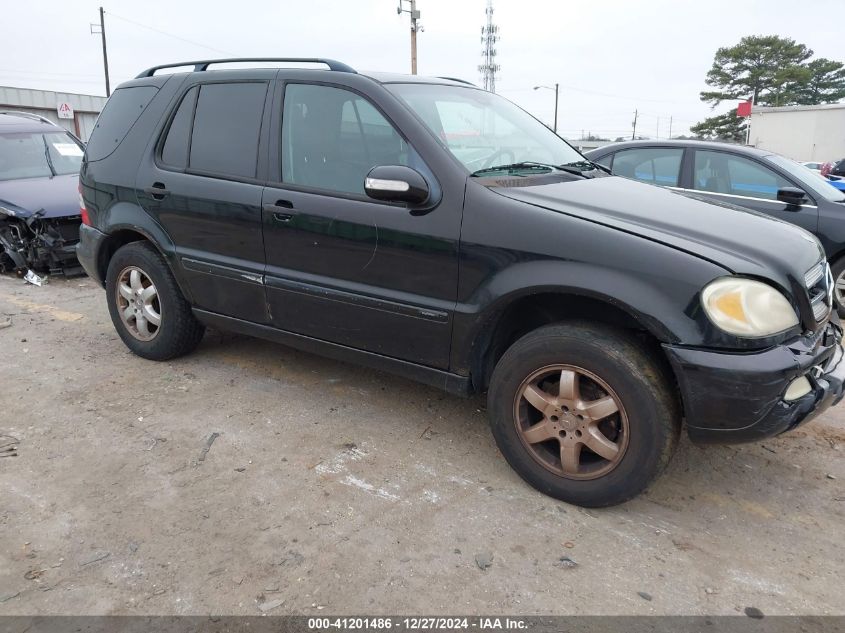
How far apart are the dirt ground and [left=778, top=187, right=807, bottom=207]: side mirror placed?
2563mm

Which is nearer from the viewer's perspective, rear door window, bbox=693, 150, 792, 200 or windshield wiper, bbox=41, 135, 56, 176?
rear door window, bbox=693, 150, 792, 200

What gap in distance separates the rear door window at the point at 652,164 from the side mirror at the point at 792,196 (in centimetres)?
91

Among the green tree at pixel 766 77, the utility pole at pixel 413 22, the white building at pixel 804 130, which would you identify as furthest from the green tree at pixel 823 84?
the utility pole at pixel 413 22

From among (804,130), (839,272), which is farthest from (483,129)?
(804,130)

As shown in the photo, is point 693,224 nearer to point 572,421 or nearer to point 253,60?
point 572,421

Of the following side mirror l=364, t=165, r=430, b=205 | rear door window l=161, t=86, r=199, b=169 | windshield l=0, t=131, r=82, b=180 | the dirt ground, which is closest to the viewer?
the dirt ground

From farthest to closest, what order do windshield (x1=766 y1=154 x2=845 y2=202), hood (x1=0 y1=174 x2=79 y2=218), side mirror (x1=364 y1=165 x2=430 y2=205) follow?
1. hood (x1=0 y1=174 x2=79 y2=218)
2. windshield (x1=766 y1=154 x2=845 y2=202)
3. side mirror (x1=364 y1=165 x2=430 y2=205)

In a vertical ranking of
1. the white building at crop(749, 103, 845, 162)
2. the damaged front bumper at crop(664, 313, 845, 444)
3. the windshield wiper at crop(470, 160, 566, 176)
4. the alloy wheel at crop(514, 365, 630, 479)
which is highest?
the white building at crop(749, 103, 845, 162)

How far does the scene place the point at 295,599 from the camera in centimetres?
226

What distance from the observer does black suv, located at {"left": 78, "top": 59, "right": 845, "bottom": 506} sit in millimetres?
2463

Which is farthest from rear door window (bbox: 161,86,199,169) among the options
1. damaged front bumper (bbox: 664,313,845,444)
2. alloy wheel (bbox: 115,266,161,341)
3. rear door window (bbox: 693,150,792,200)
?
Answer: rear door window (bbox: 693,150,792,200)

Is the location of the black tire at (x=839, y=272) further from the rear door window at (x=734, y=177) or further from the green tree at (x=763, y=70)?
the green tree at (x=763, y=70)

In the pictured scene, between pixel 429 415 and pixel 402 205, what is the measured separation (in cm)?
131

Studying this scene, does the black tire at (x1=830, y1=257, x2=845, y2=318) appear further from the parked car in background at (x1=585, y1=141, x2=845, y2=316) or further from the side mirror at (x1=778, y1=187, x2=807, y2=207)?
the side mirror at (x1=778, y1=187, x2=807, y2=207)
